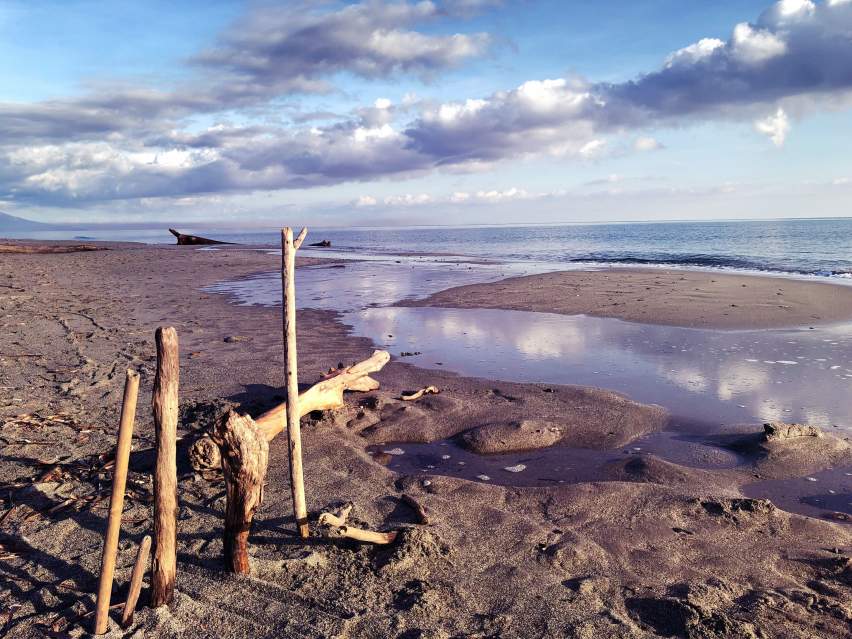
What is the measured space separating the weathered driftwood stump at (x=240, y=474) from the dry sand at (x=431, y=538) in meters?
0.22

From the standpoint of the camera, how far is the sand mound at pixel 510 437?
23.1 ft

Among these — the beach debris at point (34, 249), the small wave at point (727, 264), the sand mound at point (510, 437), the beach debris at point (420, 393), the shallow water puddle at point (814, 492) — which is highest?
the beach debris at point (34, 249)

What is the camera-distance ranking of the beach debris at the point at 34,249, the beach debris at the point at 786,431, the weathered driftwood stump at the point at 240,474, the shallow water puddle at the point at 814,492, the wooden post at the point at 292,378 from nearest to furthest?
the weathered driftwood stump at the point at 240,474 → the wooden post at the point at 292,378 → the shallow water puddle at the point at 814,492 → the beach debris at the point at 786,431 → the beach debris at the point at 34,249

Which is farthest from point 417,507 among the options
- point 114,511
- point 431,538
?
point 114,511

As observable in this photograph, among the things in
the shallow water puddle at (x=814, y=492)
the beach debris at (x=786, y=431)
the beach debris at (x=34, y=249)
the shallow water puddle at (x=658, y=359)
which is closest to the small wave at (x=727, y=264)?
the shallow water puddle at (x=658, y=359)

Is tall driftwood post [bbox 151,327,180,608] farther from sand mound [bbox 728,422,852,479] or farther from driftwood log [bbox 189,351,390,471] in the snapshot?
sand mound [bbox 728,422,852,479]

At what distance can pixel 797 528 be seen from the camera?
16.3 feet

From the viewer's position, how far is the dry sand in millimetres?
3857

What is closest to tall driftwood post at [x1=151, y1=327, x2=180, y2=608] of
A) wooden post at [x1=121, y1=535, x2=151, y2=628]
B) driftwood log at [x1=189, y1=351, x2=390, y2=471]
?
wooden post at [x1=121, y1=535, x2=151, y2=628]

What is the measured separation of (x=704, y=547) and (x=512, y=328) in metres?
9.78

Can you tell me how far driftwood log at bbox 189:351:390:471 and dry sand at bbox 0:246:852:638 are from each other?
216 mm

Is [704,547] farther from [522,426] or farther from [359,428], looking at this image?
[359,428]

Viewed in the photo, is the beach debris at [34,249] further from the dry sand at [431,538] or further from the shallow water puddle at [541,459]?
the shallow water puddle at [541,459]

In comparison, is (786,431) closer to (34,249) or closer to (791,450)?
(791,450)
